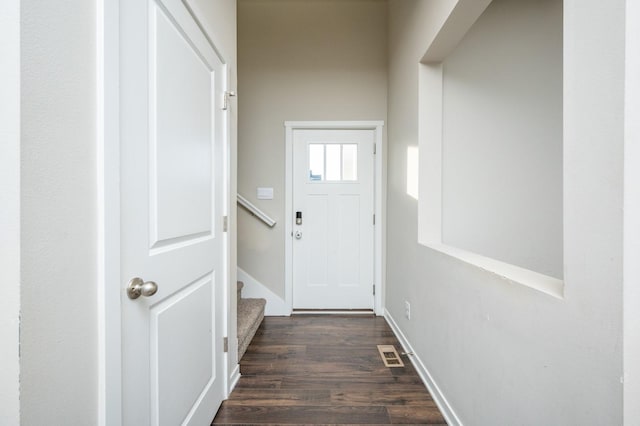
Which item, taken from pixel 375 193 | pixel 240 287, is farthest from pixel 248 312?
pixel 375 193

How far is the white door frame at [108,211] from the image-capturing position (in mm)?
722

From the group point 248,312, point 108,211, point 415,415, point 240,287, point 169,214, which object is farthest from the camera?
point 240,287

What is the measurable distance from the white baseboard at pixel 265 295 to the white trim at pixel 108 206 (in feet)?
7.24

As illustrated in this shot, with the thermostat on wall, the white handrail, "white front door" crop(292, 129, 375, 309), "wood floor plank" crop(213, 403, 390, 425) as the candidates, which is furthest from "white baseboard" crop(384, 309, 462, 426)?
the thermostat on wall

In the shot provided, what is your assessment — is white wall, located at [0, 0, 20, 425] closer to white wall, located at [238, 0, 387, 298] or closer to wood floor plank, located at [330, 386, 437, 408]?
wood floor plank, located at [330, 386, 437, 408]

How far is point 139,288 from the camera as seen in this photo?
0.86 metres

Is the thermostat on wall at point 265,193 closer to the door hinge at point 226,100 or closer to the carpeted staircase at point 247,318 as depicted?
the carpeted staircase at point 247,318

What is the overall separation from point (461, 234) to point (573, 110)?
142cm

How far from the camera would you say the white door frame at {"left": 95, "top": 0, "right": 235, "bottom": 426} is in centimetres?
72

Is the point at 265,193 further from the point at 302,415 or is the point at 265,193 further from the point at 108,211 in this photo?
the point at 108,211

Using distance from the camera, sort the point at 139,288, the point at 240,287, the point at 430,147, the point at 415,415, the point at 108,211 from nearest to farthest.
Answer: the point at 108,211 < the point at 139,288 < the point at 415,415 < the point at 430,147 < the point at 240,287

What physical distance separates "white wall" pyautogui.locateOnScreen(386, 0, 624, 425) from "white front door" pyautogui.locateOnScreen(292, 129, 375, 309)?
1.55 metres

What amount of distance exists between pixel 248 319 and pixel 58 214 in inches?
77.8

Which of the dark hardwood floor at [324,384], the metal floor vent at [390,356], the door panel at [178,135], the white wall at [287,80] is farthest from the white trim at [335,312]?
the door panel at [178,135]
